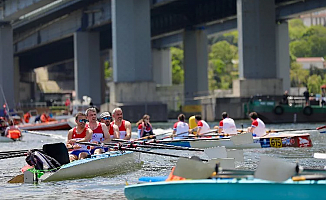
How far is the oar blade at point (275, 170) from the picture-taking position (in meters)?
11.9

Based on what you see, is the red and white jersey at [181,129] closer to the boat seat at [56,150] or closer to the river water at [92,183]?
the river water at [92,183]

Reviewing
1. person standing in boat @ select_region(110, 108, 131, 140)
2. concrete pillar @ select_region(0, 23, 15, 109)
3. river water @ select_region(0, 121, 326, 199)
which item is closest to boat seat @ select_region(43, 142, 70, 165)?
river water @ select_region(0, 121, 326, 199)

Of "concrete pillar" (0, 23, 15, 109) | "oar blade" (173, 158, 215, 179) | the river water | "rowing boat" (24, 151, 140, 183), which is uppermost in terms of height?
"concrete pillar" (0, 23, 15, 109)

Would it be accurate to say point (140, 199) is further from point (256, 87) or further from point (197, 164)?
point (256, 87)

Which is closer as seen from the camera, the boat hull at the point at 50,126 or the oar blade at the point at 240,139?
the oar blade at the point at 240,139

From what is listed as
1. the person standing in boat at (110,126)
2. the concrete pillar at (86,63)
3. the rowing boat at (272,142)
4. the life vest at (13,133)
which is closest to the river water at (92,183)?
the person standing in boat at (110,126)

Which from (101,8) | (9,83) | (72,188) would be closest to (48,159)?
(72,188)

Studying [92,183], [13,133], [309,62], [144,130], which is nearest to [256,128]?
[144,130]

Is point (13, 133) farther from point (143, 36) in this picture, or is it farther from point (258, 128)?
point (143, 36)

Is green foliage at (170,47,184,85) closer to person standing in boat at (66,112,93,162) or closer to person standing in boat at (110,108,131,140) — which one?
person standing in boat at (110,108,131,140)

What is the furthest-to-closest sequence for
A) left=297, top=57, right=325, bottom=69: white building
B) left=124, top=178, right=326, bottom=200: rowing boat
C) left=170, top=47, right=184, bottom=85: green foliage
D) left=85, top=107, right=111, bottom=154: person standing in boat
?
1. left=297, top=57, right=325, bottom=69: white building
2. left=170, top=47, right=184, bottom=85: green foliage
3. left=85, top=107, right=111, bottom=154: person standing in boat
4. left=124, top=178, right=326, bottom=200: rowing boat

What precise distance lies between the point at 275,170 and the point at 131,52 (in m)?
49.7

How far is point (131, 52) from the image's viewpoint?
6122cm

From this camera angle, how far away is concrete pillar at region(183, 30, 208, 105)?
88.4 metres
